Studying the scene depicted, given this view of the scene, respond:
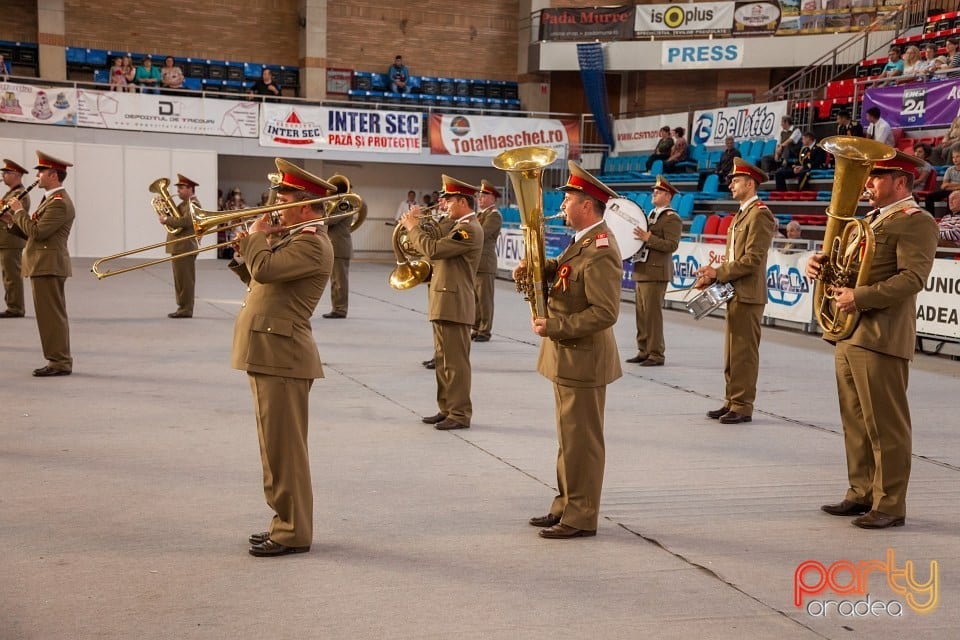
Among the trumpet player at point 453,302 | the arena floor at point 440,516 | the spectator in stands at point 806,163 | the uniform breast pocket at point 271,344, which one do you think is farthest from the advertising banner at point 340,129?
the uniform breast pocket at point 271,344

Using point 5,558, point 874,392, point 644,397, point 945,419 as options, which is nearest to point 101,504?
point 5,558

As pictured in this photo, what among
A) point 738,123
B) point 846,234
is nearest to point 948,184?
point 738,123

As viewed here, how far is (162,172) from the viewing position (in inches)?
998

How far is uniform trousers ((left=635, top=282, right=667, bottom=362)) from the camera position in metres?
11.3

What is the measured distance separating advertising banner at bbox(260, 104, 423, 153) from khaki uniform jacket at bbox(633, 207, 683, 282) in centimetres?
1625

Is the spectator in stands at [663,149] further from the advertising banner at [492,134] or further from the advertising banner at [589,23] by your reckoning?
the advertising banner at [589,23]

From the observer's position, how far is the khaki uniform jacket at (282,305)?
4.87 m

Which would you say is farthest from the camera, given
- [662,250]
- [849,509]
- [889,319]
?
[662,250]

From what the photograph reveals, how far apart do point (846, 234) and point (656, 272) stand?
5700 millimetres

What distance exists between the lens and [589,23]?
2862 cm

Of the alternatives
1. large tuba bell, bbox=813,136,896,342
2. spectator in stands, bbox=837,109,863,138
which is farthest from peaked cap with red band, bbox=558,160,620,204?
spectator in stands, bbox=837,109,863,138

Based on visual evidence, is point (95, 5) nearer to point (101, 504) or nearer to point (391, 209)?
point (391, 209)

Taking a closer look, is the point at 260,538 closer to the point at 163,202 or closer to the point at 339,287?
the point at 163,202

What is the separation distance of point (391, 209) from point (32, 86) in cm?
1074
